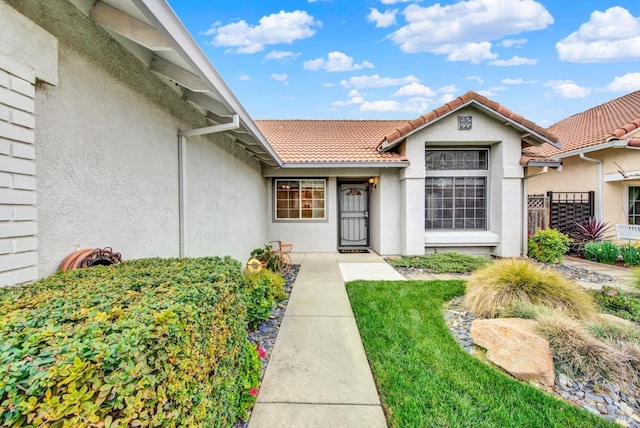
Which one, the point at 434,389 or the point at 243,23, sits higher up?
the point at 243,23

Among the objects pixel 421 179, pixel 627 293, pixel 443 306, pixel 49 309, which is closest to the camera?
pixel 49 309

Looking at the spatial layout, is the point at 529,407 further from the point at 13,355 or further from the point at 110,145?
the point at 110,145

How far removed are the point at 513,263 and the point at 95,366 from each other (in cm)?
548

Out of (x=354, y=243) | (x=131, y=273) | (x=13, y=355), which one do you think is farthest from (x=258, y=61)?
(x=13, y=355)

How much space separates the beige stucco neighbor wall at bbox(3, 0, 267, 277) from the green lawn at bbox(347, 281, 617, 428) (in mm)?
2929

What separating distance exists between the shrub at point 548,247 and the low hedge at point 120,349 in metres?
9.16

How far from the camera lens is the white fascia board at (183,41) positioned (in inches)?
71.5

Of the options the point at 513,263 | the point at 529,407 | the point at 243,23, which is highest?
the point at 243,23

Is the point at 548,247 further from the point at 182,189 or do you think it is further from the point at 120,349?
the point at 120,349

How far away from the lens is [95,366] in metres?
0.95

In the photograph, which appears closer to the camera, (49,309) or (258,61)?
(49,309)

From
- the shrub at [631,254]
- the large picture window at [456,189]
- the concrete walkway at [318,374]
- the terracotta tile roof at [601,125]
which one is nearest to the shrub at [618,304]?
the shrub at [631,254]

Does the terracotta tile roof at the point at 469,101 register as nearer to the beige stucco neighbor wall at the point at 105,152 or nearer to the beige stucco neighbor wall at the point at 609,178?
the beige stucco neighbor wall at the point at 609,178

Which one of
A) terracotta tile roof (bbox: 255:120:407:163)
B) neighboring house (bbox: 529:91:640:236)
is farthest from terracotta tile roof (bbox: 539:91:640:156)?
terracotta tile roof (bbox: 255:120:407:163)
